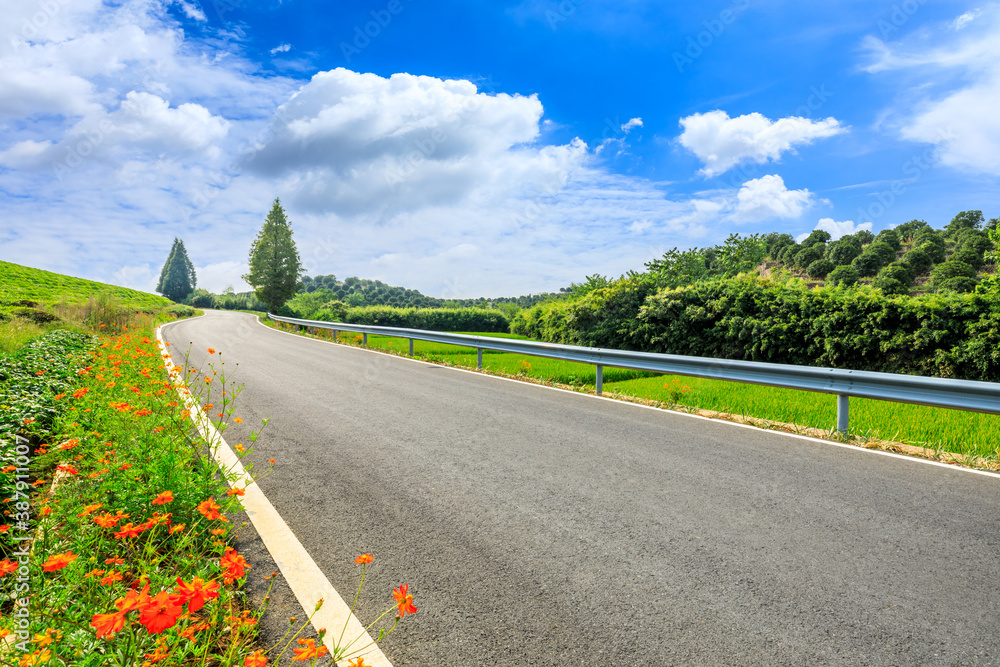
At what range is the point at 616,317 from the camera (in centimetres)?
1633

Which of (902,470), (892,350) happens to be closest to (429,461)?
(902,470)

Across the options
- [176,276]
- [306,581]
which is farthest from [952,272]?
[176,276]

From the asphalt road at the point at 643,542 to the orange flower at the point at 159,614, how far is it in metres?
0.93

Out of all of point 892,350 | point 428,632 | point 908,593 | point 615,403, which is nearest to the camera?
point 428,632

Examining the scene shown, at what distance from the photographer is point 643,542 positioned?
120 inches

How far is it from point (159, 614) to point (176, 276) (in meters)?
117

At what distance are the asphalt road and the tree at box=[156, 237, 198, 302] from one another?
112 m

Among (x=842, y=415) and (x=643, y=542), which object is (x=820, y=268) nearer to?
(x=842, y=415)

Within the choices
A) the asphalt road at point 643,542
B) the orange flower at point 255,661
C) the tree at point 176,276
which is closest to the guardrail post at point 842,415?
the asphalt road at point 643,542

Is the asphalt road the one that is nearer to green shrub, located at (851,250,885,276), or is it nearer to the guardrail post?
the guardrail post

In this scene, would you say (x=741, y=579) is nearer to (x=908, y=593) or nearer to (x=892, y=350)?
(x=908, y=593)

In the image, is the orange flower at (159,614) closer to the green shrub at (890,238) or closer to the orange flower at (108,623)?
the orange flower at (108,623)

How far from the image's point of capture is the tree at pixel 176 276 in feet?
321

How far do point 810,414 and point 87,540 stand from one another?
25.6ft
